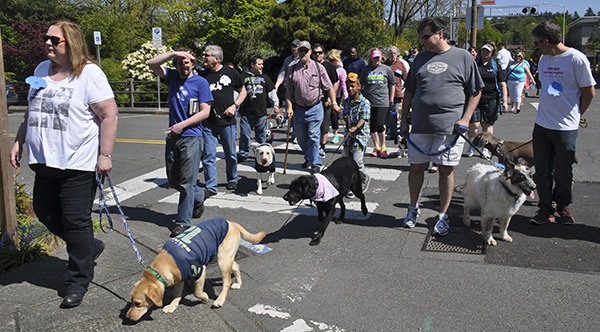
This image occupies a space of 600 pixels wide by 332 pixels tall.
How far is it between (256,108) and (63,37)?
19.0ft

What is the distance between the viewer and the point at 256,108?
974cm

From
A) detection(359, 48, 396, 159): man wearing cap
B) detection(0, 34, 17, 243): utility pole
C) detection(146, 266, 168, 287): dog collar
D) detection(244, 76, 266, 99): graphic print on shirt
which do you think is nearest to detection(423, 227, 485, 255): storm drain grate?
detection(146, 266, 168, 287): dog collar

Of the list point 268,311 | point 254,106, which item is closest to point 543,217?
point 268,311

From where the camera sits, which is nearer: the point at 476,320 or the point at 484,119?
the point at 476,320

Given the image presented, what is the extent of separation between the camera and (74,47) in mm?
4062

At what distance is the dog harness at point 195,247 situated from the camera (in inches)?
153

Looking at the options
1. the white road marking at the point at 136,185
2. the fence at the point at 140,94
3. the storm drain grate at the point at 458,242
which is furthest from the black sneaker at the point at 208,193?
the fence at the point at 140,94

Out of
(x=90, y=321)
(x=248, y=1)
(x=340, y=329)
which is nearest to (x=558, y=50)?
(x=340, y=329)

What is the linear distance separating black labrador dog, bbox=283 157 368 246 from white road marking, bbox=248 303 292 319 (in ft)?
4.96

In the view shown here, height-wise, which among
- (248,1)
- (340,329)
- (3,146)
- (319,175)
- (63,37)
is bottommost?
(340,329)

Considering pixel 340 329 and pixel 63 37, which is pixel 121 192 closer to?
pixel 63 37

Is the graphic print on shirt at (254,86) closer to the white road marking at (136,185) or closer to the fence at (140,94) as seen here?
the white road marking at (136,185)

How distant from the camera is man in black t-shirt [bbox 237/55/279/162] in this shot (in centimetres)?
973

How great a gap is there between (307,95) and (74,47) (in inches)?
178
